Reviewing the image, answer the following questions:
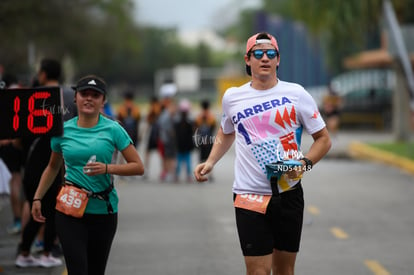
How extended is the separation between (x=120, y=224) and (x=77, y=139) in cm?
637

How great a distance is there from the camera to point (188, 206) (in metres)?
14.9

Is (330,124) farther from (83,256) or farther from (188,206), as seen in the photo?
(83,256)

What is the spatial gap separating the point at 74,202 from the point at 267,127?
1.36m

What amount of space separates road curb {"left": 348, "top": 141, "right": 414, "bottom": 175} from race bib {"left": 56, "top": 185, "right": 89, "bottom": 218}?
15.0 metres

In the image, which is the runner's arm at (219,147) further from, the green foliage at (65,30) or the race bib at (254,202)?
the green foliage at (65,30)

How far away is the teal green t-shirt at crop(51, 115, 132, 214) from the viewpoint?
255 inches

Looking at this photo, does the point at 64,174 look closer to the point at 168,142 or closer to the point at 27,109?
the point at 27,109

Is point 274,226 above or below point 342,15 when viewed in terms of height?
below

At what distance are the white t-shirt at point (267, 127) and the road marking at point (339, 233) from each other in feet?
17.3

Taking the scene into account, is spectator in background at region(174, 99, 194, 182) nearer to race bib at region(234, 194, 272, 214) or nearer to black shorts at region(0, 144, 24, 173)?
black shorts at region(0, 144, 24, 173)

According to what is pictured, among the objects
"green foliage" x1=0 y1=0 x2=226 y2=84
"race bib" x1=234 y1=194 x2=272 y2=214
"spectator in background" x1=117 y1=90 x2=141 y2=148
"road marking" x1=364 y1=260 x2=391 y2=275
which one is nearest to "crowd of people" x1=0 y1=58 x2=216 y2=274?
"race bib" x1=234 y1=194 x2=272 y2=214

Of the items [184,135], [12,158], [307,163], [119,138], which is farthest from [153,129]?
[307,163]

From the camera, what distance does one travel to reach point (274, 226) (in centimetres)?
631

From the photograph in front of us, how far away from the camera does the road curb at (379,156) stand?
2159 centimetres
